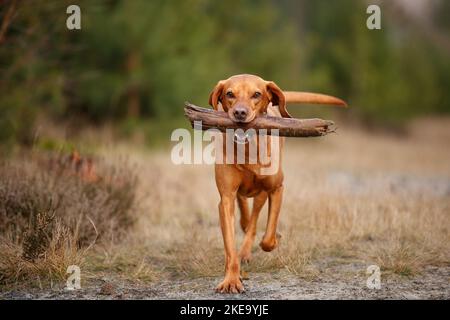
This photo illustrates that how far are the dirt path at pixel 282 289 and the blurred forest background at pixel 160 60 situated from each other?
140 inches

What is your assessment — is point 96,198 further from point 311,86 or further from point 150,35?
point 311,86

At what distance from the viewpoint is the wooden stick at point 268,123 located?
400 centimetres

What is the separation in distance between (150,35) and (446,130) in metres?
23.9

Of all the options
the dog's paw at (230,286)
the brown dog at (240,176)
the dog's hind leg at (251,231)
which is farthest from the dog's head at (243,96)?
the dog's paw at (230,286)

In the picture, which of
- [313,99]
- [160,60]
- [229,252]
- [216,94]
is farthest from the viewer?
[160,60]

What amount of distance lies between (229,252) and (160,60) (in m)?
9.81

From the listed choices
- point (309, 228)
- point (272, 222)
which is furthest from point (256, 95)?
point (309, 228)

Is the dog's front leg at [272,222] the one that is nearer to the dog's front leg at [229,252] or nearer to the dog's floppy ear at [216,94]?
the dog's front leg at [229,252]

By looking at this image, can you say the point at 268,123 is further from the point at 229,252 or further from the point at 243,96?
the point at 229,252

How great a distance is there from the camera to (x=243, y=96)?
400 centimetres

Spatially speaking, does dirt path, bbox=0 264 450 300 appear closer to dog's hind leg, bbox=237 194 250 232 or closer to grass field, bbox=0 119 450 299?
grass field, bbox=0 119 450 299

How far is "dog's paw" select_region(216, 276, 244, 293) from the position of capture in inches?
149

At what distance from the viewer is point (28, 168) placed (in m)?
5.43

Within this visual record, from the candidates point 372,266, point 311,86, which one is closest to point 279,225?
point 372,266
